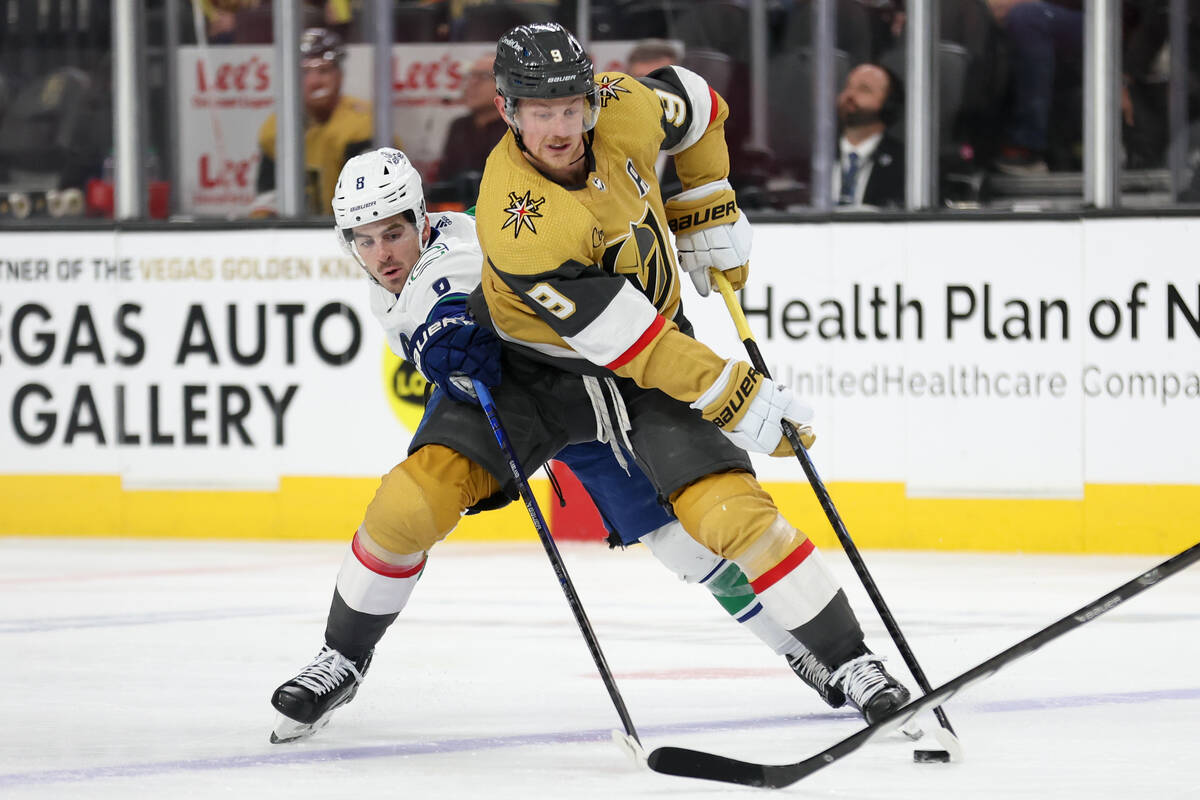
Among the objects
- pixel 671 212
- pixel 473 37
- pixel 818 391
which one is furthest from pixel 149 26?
pixel 671 212

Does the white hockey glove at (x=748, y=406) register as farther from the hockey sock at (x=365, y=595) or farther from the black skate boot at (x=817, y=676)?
the hockey sock at (x=365, y=595)

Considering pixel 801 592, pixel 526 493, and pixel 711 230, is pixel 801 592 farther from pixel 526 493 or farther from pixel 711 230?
pixel 711 230

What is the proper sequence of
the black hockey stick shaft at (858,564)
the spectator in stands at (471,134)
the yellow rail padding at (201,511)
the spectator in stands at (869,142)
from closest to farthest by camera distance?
the black hockey stick shaft at (858,564), the spectator in stands at (869,142), the yellow rail padding at (201,511), the spectator in stands at (471,134)

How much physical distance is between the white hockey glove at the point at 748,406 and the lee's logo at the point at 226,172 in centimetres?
417

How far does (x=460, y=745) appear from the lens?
3115mm

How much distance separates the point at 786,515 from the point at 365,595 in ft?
10.0

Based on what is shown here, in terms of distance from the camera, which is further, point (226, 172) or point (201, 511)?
point (226, 172)

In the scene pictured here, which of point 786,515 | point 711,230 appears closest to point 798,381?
point 786,515

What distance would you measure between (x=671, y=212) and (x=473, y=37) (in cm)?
335

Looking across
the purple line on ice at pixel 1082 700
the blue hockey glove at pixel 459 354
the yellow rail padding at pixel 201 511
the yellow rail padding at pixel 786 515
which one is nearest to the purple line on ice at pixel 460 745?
the purple line on ice at pixel 1082 700

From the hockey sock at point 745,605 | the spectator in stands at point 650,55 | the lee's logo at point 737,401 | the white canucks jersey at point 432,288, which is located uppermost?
the spectator in stands at point 650,55

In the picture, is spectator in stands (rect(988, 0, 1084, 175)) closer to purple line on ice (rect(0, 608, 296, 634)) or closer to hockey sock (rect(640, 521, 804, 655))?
purple line on ice (rect(0, 608, 296, 634))

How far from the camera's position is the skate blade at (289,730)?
10.2ft

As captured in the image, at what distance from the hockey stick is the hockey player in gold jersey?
5.3 inches
